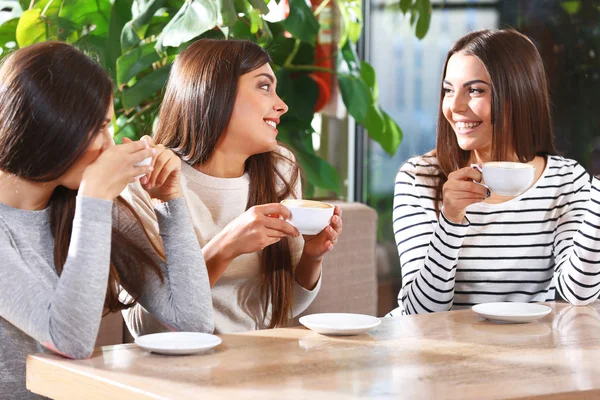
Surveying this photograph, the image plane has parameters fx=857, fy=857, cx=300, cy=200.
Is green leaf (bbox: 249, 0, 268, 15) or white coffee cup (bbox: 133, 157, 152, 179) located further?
green leaf (bbox: 249, 0, 268, 15)

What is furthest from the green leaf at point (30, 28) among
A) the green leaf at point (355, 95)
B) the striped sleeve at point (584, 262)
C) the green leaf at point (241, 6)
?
the striped sleeve at point (584, 262)

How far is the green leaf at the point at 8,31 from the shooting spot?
2717 millimetres

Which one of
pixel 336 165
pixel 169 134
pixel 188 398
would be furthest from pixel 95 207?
pixel 336 165

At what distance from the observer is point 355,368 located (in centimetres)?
130

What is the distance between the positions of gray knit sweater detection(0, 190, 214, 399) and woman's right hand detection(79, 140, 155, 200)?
0.07 feet

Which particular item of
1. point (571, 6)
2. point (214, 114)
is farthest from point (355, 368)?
point (571, 6)

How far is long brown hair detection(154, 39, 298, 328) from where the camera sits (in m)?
1.99

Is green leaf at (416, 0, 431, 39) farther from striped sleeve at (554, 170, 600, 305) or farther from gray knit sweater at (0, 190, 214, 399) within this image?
gray knit sweater at (0, 190, 214, 399)

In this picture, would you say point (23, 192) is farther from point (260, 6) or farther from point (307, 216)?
point (260, 6)

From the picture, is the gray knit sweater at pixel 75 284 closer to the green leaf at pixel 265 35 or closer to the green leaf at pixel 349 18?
the green leaf at pixel 265 35

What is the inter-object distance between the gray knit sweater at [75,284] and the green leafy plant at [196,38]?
2.97ft

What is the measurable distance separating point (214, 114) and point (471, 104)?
0.66m

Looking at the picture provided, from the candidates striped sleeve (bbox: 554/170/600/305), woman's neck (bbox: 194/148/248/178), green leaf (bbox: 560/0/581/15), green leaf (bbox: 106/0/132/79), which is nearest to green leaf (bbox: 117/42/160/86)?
green leaf (bbox: 106/0/132/79)

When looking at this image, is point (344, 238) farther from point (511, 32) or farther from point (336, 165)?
point (336, 165)
